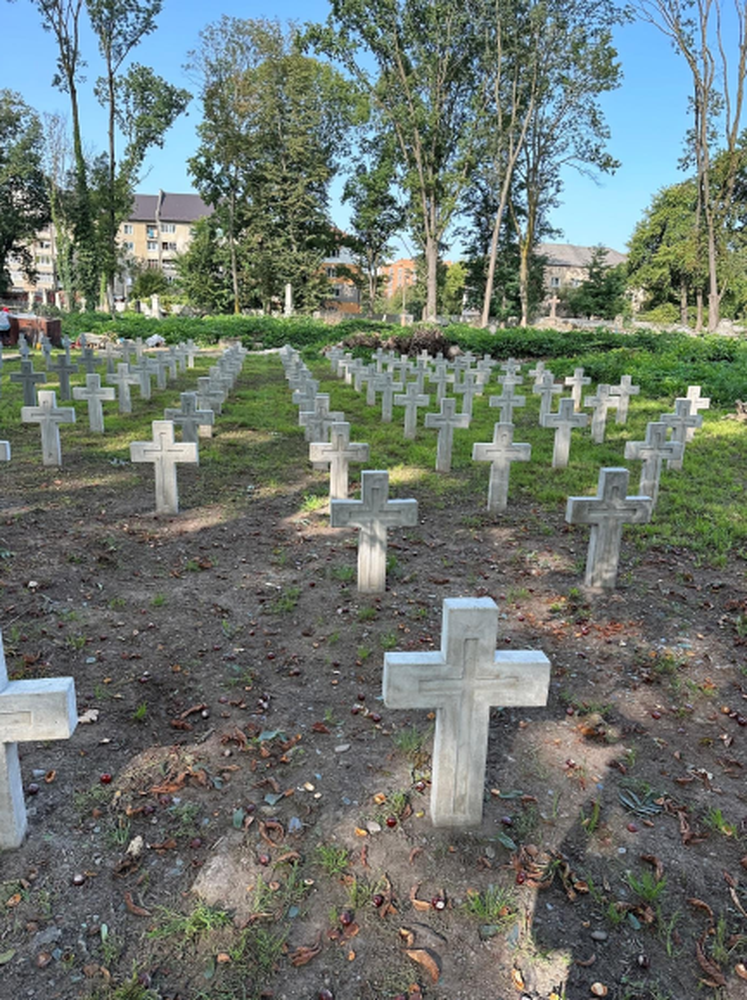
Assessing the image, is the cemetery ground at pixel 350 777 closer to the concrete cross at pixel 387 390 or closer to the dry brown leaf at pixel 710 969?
the dry brown leaf at pixel 710 969

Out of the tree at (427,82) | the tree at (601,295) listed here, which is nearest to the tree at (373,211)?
the tree at (427,82)

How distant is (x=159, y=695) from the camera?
4.00 metres

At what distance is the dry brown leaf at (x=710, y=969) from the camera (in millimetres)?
2342

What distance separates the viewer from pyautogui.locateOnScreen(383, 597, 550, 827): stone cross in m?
2.75

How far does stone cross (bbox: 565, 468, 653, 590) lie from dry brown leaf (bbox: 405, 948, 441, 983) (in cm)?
353

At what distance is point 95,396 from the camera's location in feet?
36.2

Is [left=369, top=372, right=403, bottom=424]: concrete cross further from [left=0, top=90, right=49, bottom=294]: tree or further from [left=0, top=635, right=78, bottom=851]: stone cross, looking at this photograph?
[left=0, top=90, right=49, bottom=294]: tree

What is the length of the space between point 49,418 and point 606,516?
669 centimetres

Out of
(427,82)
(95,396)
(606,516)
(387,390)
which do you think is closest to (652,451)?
(606,516)

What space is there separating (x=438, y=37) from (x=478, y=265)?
15815 millimetres

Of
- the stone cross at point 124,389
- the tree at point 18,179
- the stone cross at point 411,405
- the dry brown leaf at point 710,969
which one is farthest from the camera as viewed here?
the tree at point 18,179

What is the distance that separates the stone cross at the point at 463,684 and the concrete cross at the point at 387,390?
34.0 ft

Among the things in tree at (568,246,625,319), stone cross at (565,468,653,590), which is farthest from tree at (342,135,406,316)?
stone cross at (565,468,653,590)

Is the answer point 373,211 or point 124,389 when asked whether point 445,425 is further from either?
point 373,211
